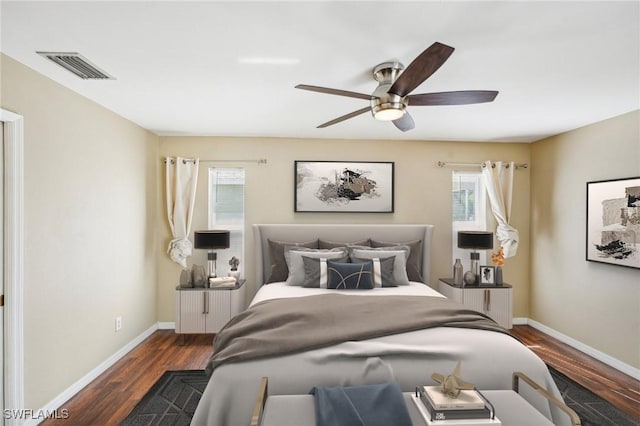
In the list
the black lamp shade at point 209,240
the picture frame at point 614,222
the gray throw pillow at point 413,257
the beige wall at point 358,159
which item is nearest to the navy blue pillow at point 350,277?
the gray throw pillow at point 413,257

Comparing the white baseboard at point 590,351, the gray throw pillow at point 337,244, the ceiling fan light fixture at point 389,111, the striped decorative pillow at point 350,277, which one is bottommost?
the white baseboard at point 590,351

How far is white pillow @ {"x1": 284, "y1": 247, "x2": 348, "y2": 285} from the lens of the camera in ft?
12.0

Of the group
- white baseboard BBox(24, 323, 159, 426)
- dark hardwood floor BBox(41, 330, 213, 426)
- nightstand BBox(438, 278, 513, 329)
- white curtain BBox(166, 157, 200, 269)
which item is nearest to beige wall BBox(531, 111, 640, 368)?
nightstand BBox(438, 278, 513, 329)

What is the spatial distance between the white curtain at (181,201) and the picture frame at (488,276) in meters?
3.59

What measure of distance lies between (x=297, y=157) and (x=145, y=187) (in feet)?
6.16

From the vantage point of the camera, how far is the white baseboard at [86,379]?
2.48 meters

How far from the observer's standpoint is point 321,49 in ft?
6.73

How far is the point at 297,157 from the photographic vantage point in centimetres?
444

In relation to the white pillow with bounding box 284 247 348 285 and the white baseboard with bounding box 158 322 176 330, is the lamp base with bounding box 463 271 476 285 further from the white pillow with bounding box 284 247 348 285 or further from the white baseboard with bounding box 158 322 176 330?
the white baseboard with bounding box 158 322 176 330

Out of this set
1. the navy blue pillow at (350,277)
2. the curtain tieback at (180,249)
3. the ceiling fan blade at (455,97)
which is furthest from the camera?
the curtain tieback at (180,249)

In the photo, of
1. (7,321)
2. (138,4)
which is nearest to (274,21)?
(138,4)

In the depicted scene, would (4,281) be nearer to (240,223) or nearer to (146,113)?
(146,113)

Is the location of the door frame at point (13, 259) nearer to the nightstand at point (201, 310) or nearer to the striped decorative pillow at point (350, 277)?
the nightstand at point (201, 310)

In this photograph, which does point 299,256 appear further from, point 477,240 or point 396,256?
point 477,240
